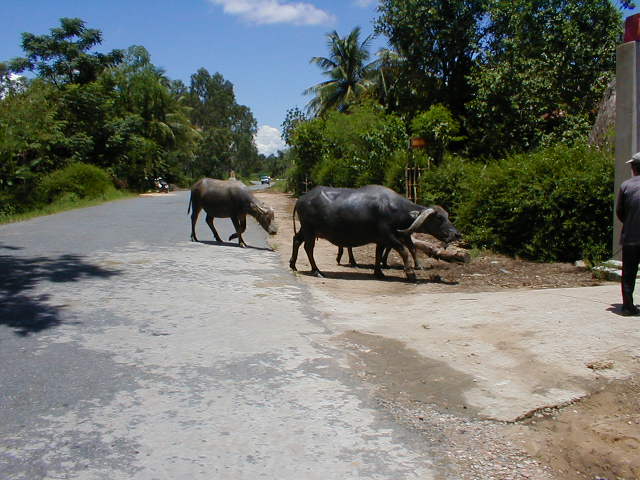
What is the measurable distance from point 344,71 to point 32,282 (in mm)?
33093

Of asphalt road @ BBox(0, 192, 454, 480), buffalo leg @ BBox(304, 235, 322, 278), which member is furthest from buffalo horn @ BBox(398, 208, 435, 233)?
asphalt road @ BBox(0, 192, 454, 480)

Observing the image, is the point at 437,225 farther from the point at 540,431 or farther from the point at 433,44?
the point at 433,44

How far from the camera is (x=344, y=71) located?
38781 mm

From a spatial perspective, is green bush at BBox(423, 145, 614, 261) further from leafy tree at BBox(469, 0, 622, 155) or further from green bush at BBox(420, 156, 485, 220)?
leafy tree at BBox(469, 0, 622, 155)

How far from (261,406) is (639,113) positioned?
756 cm

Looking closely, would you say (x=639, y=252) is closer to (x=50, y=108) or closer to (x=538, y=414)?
(x=538, y=414)

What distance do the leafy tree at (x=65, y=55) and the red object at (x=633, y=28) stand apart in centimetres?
3426

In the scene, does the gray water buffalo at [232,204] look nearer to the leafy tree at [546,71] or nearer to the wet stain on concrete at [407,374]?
the wet stain on concrete at [407,374]

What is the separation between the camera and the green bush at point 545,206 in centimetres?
1034

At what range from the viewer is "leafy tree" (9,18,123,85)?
36156 mm

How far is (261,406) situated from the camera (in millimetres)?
4230

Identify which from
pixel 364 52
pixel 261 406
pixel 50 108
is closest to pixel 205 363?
pixel 261 406

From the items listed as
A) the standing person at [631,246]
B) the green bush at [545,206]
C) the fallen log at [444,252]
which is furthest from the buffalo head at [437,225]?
the standing person at [631,246]

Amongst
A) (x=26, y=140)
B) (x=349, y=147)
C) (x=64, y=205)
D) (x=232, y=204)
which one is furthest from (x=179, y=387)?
(x=26, y=140)
